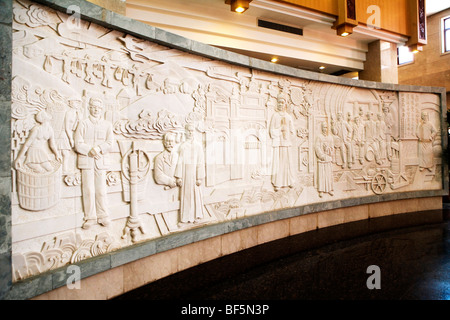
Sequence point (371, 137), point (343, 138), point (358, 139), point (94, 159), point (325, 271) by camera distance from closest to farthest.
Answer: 1. point (94, 159)
2. point (325, 271)
3. point (343, 138)
4. point (358, 139)
5. point (371, 137)

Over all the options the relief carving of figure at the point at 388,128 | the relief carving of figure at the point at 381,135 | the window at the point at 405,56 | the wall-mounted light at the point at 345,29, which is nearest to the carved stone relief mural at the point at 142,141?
the relief carving of figure at the point at 381,135

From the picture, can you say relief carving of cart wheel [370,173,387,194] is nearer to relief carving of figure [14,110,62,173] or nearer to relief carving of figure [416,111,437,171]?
relief carving of figure [416,111,437,171]

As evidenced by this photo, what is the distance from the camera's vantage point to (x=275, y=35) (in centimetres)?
664

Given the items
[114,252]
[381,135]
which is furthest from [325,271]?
[381,135]

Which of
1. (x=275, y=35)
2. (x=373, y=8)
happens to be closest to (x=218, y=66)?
(x=275, y=35)

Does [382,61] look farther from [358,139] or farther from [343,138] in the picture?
[343,138]

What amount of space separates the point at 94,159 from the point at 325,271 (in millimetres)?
2997

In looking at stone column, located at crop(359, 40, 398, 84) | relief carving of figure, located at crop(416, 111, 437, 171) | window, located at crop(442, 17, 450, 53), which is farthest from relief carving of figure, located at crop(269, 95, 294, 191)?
window, located at crop(442, 17, 450, 53)

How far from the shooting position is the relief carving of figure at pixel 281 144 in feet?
14.7

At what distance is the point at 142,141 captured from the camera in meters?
2.99

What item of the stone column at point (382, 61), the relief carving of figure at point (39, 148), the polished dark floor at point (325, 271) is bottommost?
the polished dark floor at point (325, 271)

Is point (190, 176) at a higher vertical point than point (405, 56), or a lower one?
lower

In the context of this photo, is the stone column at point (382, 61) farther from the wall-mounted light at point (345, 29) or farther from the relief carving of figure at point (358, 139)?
the relief carving of figure at point (358, 139)

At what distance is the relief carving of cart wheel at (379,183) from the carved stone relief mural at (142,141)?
826mm
